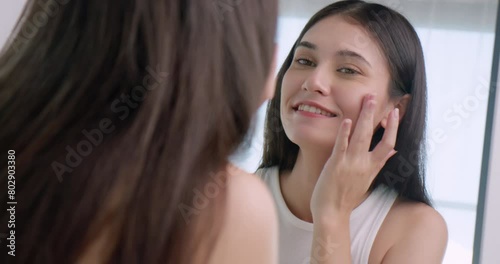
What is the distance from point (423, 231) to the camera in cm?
75

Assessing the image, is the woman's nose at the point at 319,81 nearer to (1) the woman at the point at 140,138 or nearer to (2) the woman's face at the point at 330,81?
(2) the woman's face at the point at 330,81

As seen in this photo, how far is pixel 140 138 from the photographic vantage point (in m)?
A: 0.31

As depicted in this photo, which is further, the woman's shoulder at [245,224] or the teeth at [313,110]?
the teeth at [313,110]

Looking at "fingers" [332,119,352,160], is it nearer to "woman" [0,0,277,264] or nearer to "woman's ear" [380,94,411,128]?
"woman's ear" [380,94,411,128]

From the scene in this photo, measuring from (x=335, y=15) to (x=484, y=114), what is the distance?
12.7 inches

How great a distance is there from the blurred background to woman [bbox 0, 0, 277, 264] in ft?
1.92

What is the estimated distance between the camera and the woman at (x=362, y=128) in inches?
29.5

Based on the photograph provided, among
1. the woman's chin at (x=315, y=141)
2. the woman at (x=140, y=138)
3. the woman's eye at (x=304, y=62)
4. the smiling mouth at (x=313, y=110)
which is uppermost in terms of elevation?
the woman's eye at (x=304, y=62)

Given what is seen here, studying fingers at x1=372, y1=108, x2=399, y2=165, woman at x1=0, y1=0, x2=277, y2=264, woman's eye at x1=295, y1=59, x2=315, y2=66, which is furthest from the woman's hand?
woman at x1=0, y1=0, x2=277, y2=264

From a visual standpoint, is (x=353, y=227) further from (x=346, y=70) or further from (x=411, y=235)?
(x=346, y=70)

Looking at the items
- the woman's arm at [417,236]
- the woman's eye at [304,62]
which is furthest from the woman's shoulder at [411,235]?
the woman's eye at [304,62]

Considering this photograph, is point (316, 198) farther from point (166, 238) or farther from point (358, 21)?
point (166, 238)

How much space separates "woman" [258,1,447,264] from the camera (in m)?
0.75

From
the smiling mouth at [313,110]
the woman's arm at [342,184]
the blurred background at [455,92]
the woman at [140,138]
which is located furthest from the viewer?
the blurred background at [455,92]
